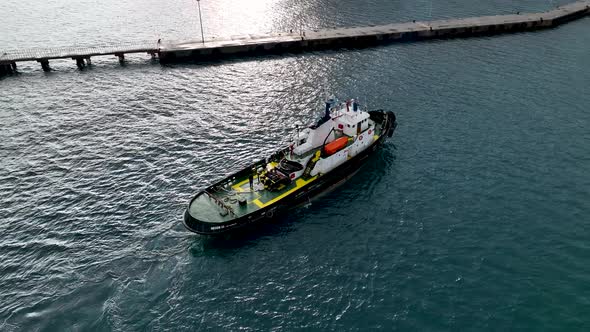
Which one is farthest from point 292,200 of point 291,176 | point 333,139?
point 333,139

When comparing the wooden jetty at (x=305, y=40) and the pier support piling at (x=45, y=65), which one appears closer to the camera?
the pier support piling at (x=45, y=65)

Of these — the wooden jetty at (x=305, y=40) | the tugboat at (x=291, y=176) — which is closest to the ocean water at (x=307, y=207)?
the tugboat at (x=291, y=176)

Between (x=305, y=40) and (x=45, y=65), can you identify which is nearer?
(x=45, y=65)

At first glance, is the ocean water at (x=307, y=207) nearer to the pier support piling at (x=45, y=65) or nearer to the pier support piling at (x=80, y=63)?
the pier support piling at (x=45, y=65)

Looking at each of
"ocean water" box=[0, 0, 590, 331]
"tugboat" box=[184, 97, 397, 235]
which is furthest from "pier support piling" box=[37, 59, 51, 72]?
"tugboat" box=[184, 97, 397, 235]

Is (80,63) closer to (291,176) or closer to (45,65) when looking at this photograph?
(45,65)

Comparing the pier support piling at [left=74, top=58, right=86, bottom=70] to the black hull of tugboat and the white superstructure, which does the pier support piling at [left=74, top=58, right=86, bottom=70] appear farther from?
the black hull of tugboat

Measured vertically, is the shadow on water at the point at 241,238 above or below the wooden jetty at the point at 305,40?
below

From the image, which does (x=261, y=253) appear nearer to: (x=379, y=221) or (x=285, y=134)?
(x=379, y=221)
